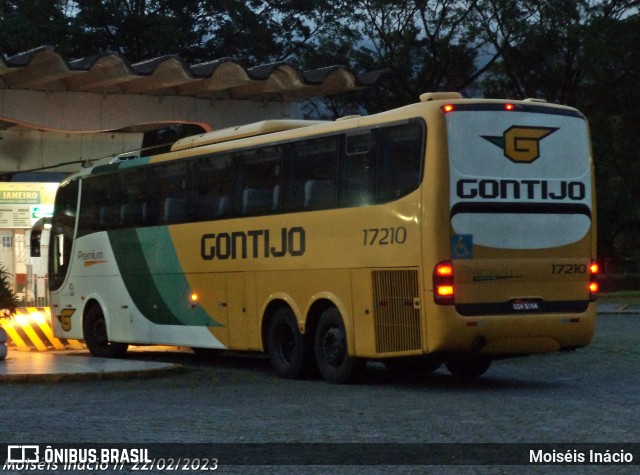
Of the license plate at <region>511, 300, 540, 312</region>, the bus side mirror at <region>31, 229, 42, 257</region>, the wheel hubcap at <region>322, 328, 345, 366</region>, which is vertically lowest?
the wheel hubcap at <region>322, 328, 345, 366</region>

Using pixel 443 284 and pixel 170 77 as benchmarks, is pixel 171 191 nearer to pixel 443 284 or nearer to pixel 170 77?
pixel 170 77

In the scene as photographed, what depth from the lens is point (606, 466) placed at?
9.69 metres

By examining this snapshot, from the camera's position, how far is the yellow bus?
1645cm

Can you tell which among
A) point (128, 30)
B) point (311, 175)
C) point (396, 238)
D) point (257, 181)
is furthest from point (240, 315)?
point (128, 30)

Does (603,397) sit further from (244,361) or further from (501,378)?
(244,361)

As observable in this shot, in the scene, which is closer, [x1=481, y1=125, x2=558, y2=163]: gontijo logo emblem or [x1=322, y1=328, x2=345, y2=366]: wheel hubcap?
[x1=481, y1=125, x2=558, y2=163]: gontijo logo emblem

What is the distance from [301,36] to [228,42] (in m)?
3.38

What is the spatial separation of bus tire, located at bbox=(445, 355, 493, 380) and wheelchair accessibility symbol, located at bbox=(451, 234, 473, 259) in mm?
2546

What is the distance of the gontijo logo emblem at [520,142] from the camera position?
664 inches

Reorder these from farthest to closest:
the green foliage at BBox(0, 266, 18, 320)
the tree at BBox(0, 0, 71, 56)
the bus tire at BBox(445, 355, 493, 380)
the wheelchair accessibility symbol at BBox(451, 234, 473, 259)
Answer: the tree at BBox(0, 0, 71, 56) < the green foliage at BBox(0, 266, 18, 320) < the bus tire at BBox(445, 355, 493, 380) < the wheelchair accessibility symbol at BBox(451, 234, 473, 259)

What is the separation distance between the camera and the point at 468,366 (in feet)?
62.3

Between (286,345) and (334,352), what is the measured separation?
1363 mm

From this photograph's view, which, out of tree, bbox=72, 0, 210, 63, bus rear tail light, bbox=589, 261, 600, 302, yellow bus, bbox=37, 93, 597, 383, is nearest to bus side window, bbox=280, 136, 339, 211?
yellow bus, bbox=37, 93, 597, 383

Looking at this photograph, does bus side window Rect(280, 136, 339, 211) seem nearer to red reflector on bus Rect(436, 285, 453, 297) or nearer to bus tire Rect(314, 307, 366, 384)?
bus tire Rect(314, 307, 366, 384)
